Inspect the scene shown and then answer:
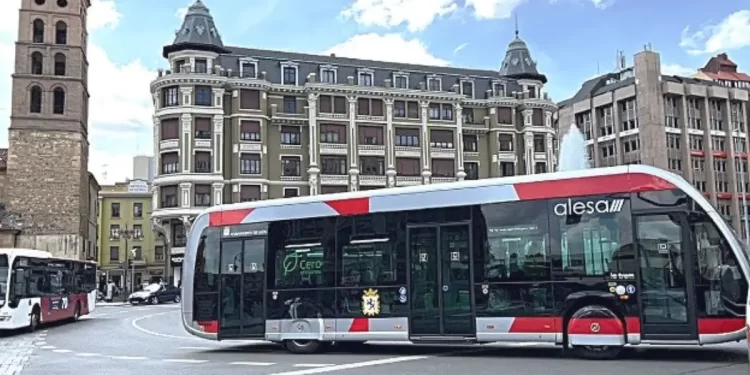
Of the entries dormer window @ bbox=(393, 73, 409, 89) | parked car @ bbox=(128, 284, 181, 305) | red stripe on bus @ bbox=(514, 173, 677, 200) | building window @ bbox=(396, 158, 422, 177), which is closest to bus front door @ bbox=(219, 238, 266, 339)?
red stripe on bus @ bbox=(514, 173, 677, 200)

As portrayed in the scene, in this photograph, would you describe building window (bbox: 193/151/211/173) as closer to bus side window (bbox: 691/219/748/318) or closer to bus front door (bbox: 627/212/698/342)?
bus front door (bbox: 627/212/698/342)

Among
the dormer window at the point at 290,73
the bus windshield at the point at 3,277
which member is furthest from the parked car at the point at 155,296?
the bus windshield at the point at 3,277

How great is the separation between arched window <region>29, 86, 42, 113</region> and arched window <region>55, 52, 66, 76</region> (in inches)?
81.0

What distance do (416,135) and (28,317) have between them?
39.6m

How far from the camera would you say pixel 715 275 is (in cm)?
1135

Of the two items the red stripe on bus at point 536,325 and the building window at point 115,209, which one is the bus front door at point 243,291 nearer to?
the red stripe on bus at point 536,325

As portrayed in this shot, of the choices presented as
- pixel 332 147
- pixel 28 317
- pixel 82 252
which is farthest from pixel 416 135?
pixel 28 317

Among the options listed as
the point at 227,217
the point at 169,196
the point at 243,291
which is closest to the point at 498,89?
the point at 169,196

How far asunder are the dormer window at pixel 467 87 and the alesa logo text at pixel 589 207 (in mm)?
51306

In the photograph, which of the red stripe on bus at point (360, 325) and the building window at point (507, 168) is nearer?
the red stripe on bus at point (360, 325)

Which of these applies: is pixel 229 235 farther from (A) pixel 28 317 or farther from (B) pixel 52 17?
(B) pixel 52 17

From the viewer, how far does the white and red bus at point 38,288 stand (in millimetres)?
21797

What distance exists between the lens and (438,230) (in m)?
13.5

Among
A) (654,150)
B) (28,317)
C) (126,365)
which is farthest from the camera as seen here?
(654,150)
